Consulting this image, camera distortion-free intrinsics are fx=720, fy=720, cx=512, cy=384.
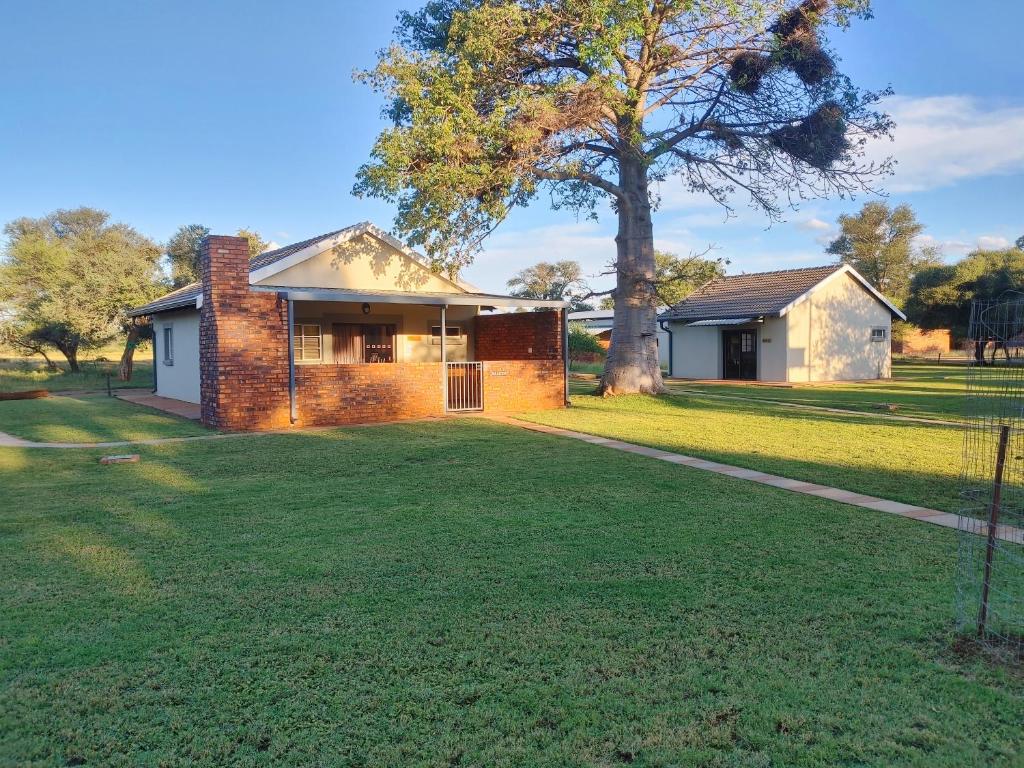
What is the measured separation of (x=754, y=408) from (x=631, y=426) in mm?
4746

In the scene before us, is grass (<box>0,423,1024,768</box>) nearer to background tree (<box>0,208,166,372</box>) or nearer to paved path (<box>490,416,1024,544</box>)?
paved path (<box>490,416,1024,544</box>)

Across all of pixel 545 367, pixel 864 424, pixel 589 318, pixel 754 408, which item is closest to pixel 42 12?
pixel 545 367

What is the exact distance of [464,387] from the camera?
51.6 feet

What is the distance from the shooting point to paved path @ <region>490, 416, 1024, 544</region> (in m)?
6.10

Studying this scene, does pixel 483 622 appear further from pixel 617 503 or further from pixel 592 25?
pixel 592 25

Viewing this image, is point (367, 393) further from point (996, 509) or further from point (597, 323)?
point (597, 323)

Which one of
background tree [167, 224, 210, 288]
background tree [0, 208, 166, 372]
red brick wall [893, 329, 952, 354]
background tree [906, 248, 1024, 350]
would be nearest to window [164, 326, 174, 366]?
background tree [0, 208, 166, 372]

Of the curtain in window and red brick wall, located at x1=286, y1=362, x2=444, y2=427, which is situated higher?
the curtain in window

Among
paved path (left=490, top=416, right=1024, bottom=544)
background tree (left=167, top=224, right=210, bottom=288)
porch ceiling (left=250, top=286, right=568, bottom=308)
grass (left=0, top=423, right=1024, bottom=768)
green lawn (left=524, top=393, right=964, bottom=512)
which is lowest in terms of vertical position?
grass (left=0, top=423, right=1024, bottom=768)

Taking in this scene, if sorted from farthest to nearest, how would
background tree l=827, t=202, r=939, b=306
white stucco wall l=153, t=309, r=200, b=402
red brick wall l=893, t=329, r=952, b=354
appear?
1. background tree l=827, t=202, r=939, b=306
2. red brick wall l=893, t=329, r=952, b=354
3. white stucco wall l=153, t=309, r=200, b=402

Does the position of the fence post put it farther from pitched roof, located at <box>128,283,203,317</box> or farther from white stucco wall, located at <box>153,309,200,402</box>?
white stucco wall, located at <box>153,309,200,402</box>

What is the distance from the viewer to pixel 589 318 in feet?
155

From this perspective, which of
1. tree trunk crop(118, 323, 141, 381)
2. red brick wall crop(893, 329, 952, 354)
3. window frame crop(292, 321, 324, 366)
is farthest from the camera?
red brick wall crop(893, 329, 952, 354)

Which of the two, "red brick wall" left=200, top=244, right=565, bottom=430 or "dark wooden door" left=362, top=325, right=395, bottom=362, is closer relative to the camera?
"red brick wall" left=200, top=244, right=565, bottom=430
